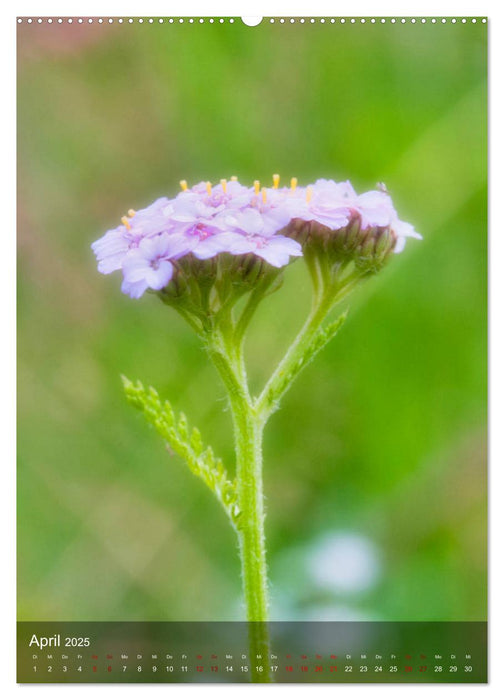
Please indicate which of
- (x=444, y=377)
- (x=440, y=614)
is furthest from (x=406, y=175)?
(x=440, y=614)

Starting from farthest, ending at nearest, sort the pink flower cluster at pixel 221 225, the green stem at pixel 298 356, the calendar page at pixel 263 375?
the calendar page at pixel 263 375
the green stem at pixel 298 356
the pink flower cluster at pixel 221 225

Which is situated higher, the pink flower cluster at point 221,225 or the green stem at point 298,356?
the pink flower cluster at point 221,225

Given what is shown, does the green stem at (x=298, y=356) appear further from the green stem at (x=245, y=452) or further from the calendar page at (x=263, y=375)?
the calendar page at (x=263, y=375)

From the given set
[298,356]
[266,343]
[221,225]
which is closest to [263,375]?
[266,343]

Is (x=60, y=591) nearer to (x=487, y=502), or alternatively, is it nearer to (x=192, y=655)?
(x=192, y=655)

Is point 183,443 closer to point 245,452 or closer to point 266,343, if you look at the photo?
point 245,452

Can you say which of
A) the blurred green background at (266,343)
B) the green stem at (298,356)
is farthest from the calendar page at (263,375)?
the green stem at (298,356)

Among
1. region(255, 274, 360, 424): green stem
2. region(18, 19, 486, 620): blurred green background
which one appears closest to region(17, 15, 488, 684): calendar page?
region(18, 19, 486, 620): blurred green background
